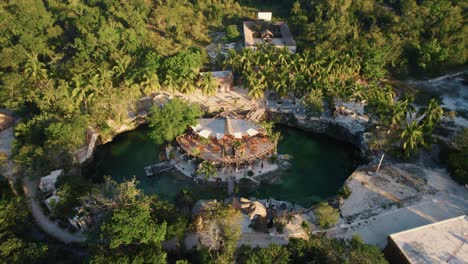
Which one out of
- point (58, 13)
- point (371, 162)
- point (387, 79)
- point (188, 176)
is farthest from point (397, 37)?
point (58, 13)

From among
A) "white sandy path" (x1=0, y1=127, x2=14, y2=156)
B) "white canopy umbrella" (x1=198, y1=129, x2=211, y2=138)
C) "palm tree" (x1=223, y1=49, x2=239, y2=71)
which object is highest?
"palm tree" (x1=223, y1=49, x2=239, y2=71)

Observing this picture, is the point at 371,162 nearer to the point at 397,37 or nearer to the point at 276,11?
the point at 397,37

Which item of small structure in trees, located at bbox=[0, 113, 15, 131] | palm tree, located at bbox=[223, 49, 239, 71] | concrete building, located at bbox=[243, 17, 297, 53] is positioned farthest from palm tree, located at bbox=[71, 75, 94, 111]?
concrete building, located at bbox=[243, 17, 297, 53]

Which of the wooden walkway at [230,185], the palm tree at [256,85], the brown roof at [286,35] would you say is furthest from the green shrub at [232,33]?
the wooden walkway at [230,185]

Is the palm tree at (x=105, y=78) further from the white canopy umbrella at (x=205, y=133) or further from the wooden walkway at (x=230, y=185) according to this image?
the wooden walkway at (x=230, y=185)

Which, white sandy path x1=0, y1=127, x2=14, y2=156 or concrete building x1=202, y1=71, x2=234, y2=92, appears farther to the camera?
concrete building x1=202, y1=71, x2=234, y2=92

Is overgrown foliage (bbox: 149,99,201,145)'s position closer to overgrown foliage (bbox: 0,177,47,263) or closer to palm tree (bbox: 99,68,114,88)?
palm tree (bbox: 99,68,114,88)

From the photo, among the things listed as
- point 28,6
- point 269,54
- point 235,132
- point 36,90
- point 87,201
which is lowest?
point 87,201
